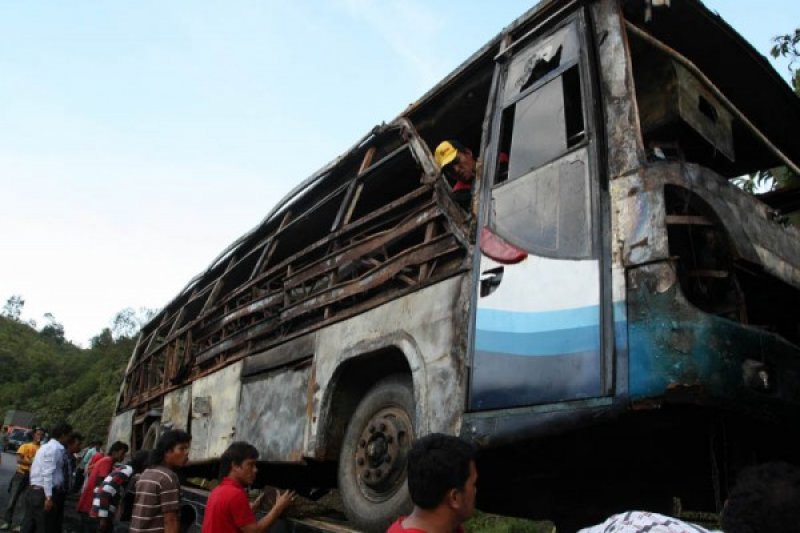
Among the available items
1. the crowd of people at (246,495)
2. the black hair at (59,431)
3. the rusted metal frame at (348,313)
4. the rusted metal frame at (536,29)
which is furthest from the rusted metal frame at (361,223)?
the black hair at (59,431)

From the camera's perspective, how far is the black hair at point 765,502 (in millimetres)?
1365

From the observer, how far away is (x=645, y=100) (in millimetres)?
3867

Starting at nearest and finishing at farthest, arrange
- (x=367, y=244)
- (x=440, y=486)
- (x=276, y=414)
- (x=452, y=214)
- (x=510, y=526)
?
(x=440, y=486), (x=452, y=214), (x=367, y=244), (x=276, y=414), (x=510, y=526)

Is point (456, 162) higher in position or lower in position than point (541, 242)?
higher

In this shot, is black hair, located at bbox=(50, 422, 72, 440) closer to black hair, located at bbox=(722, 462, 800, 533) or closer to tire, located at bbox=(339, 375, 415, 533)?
tire, located at bbox=(339, 375, 415, 533)

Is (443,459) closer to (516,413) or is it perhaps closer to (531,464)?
(516,413)

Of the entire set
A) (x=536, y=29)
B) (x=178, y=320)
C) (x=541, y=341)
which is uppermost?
(x=536, y=29)

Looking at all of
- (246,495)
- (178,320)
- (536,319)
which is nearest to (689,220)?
(536,319)

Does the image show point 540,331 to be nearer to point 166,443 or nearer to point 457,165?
point 457,165

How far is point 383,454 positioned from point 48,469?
4509 mm

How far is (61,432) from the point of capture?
7.10 meters

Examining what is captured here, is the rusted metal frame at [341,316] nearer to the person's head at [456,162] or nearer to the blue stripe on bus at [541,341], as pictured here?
the blue stripe on bus at [541,341]

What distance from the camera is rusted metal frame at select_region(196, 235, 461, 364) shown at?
12.8ft

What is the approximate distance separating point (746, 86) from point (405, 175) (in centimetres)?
251
